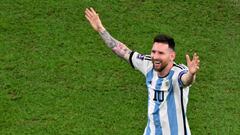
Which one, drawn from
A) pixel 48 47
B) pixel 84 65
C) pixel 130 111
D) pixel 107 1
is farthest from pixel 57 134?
pixel 107 1

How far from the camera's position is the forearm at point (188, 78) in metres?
6.20

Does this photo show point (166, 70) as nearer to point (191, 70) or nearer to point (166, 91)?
point (166, 91)

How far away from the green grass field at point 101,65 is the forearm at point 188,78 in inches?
134

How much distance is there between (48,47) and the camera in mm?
12312

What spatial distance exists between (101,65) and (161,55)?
533cm

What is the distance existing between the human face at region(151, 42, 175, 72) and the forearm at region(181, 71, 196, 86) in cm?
27

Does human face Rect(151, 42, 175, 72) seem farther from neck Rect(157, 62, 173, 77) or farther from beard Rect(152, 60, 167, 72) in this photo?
neck Rect(157, 62, 173, 77)

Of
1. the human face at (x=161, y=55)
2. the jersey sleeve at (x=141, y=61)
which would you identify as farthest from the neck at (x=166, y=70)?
the jersey sleeve at (x=141, y=61)

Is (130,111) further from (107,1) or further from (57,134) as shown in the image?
(107,1)

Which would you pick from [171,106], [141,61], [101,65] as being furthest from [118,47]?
[101,65]

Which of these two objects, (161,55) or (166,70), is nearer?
(161,55)

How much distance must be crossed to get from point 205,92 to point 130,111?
157 cm

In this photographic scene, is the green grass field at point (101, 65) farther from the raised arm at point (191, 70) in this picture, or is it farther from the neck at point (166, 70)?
the raised arm at point (191, 70)

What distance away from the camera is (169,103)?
6562 mm
